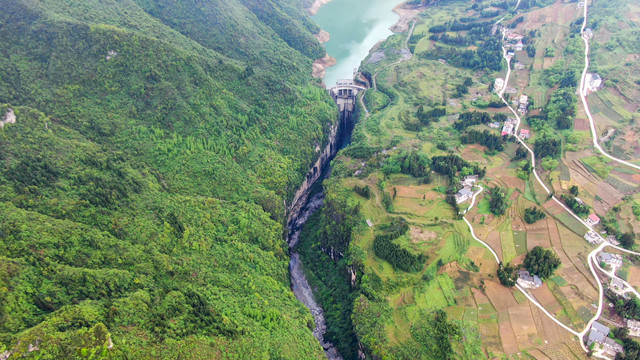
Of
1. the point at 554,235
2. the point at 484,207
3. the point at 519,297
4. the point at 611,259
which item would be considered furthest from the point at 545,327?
the point at 484,207

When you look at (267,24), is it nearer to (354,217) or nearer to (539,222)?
(354,217)

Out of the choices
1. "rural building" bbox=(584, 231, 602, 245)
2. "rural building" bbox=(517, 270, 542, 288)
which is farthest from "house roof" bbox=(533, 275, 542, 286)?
"rural building" bbox=(584, 231, 602, 245)

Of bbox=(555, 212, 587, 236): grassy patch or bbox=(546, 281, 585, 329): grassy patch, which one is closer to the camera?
bbox=(546, 281, 585, 329): grassy patch

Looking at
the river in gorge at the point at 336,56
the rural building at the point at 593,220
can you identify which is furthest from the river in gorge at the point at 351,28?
the rural building at the point at 593,220

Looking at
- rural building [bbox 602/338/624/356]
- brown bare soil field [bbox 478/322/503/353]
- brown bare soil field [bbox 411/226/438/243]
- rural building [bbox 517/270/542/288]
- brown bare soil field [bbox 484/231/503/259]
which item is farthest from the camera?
brown bare soil field [bbox 411/226/438/243]

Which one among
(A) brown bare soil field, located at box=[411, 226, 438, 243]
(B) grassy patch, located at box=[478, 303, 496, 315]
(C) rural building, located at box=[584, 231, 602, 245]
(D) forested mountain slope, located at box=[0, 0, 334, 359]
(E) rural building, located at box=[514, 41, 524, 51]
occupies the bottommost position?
(D) forested mountain slope, located at box=[0, 0, 334, 359]

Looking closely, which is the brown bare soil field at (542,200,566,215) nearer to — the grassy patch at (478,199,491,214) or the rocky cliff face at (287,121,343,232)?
the grassy patch at (478,199,491,214)

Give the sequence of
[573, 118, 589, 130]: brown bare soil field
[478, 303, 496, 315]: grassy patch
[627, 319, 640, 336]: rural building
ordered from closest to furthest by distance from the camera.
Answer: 1. [627, 319, 640, 336]: rural building
2. [478, 303, 496, 315]: grassy patch
3. [573, 118, 589, 130]: brown bare soil field
